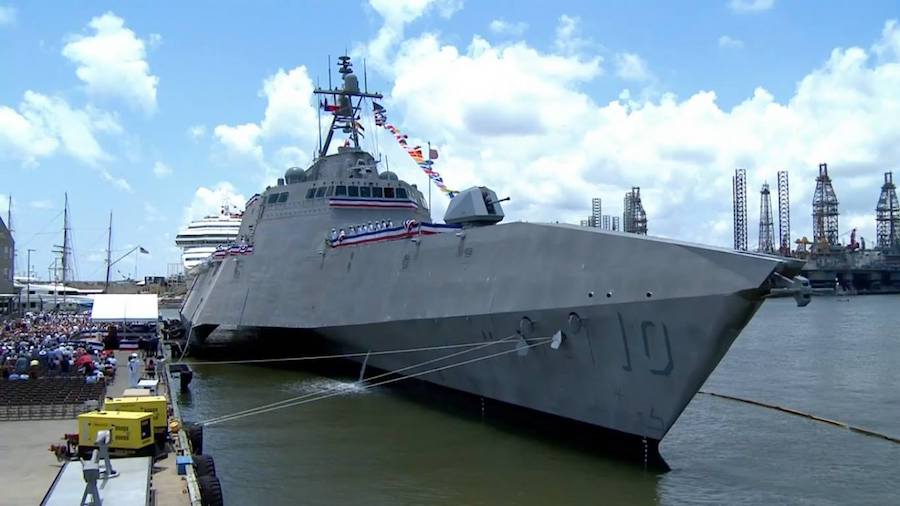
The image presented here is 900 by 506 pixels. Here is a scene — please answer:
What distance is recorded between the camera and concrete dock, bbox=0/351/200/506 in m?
9.09

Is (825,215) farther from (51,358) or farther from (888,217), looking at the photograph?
(51,358)

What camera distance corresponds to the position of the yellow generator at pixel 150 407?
37.2 feet

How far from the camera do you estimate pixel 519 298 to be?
1348 cm

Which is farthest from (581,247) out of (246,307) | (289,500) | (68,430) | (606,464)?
(246,307)

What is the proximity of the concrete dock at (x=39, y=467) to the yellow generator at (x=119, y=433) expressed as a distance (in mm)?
376

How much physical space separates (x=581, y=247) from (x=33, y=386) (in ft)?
38.6

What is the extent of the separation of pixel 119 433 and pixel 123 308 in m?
17.8

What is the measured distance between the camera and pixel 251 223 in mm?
27078

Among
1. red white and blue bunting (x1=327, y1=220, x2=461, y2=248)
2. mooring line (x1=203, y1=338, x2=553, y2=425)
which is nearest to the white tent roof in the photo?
red white and blue bunting (x1=327, y1=220, x2=461, y2=248)

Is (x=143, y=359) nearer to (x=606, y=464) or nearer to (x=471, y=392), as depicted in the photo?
(x=471, y=392)

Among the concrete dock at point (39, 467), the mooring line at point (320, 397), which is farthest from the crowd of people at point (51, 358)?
the concrete dock at point (39, 467)

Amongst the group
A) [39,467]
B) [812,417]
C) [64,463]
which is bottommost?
[812,417]

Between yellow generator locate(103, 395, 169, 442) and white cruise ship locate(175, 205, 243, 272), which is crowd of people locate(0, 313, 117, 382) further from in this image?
white cruise ship locate(175, 205, 243, 272)

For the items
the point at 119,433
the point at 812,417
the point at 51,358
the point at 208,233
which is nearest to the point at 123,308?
the point at 51,358
